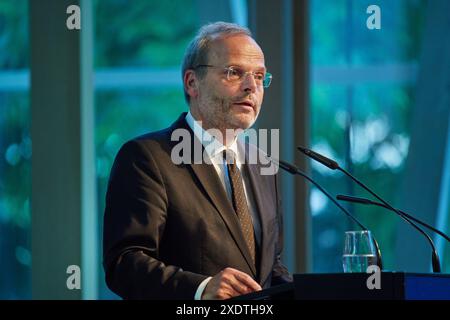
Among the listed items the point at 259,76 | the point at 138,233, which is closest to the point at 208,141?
the point at 259,76

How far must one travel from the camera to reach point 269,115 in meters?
4.88

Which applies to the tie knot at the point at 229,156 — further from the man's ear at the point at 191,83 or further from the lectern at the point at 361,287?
the lectern at the point at 361,287

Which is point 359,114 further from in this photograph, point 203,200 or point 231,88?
point 203,200

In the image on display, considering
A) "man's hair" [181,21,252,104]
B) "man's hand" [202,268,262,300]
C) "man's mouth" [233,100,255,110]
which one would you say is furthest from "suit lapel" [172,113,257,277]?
"man's hand" [202,268,262,300]

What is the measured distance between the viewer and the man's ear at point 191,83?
322 cm

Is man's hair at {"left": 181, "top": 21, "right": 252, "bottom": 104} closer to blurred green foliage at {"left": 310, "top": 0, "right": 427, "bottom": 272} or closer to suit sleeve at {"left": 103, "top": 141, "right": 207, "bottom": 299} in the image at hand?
suit sleeve at {"left": 103, "top": 141, "right": 207, "bottom": 299}

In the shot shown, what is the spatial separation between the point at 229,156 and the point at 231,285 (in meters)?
0.84

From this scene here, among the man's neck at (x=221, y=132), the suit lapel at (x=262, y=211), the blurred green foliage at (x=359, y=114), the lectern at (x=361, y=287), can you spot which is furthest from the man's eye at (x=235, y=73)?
the blurred green foliage at (x=359, y=114)

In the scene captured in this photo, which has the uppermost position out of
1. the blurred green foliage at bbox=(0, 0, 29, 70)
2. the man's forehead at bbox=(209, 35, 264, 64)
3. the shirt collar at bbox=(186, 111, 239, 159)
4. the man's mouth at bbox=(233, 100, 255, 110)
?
the blurred green foliage at bbox=(0, 0, 29, 70)

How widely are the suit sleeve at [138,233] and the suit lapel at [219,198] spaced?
170 millimetres

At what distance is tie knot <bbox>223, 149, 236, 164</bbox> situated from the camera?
309 cm

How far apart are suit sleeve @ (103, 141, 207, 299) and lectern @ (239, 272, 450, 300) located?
465 mm
